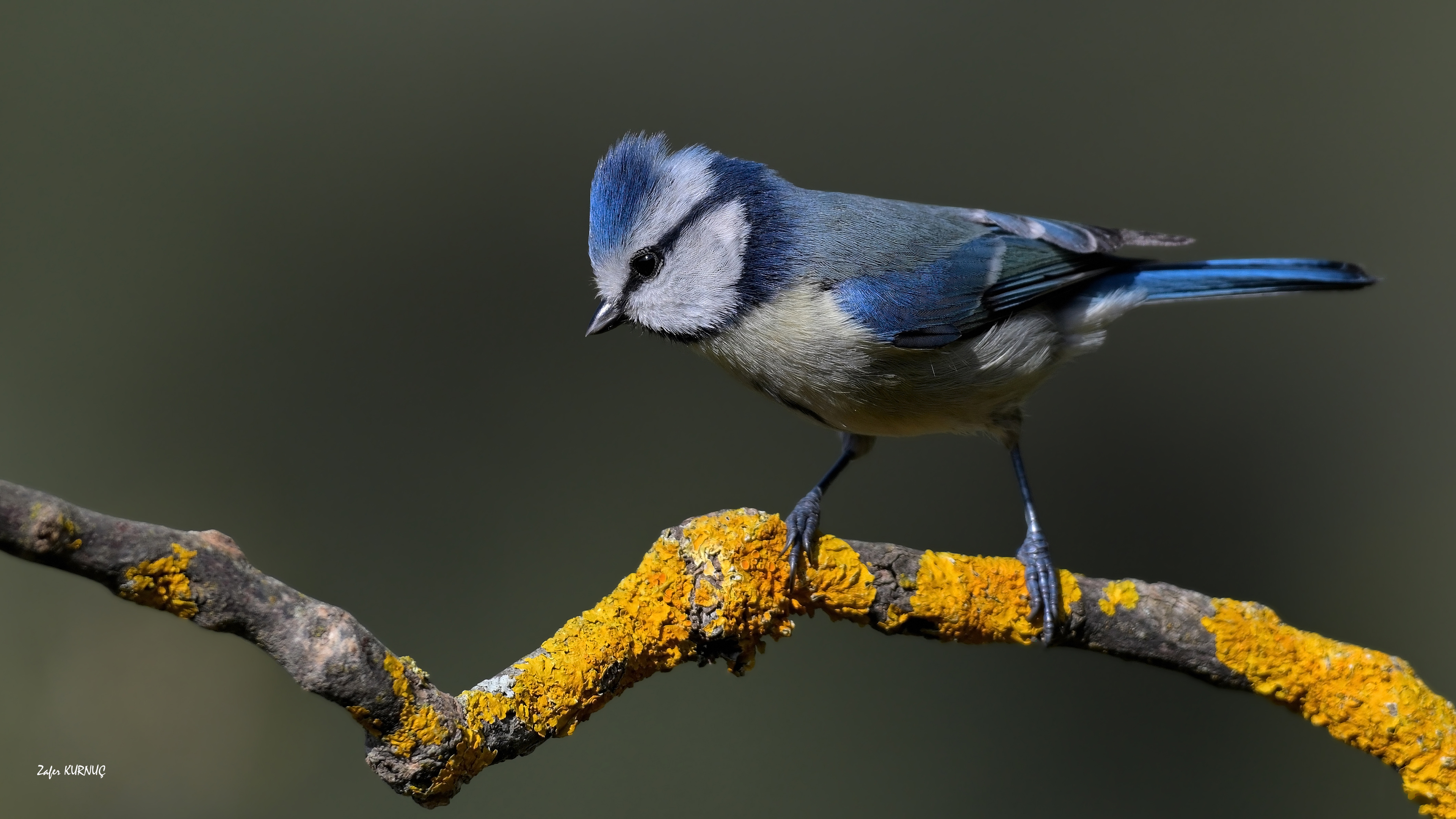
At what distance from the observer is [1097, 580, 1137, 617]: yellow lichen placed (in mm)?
1180

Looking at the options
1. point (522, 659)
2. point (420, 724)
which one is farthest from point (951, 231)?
point (420, 724)

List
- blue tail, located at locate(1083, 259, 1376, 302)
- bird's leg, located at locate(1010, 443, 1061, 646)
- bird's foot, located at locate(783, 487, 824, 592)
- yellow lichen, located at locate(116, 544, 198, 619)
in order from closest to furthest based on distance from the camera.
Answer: yellow lichen, located at locate(116, 544, 198, 619), bird's foot, located at locate(783, 487, 824, 592), bird's leg, located at locate(1010, 443, 1061, 646), blue tail, located at locate(1083, 259, 1376, 302)

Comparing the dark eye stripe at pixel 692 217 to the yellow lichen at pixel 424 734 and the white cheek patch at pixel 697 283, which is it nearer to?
the white cheek patch at pixel 697 283

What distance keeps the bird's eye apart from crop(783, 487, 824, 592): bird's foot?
1.31 ft

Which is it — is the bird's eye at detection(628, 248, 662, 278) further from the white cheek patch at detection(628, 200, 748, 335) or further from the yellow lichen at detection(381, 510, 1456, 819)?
the yellow lichen at detection(381, 510, 1456, 819)

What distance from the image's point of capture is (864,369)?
1.36 m

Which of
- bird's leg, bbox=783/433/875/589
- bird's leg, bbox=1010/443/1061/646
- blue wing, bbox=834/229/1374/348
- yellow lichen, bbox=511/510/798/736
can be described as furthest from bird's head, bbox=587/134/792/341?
bird's leg, bbox=1010/443/1061/646

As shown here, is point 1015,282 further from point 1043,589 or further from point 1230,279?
Result: point 1043,589

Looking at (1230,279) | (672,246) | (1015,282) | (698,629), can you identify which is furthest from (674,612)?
(1230,279)

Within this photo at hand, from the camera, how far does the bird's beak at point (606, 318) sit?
1.38 metres

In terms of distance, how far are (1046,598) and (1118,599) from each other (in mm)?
94

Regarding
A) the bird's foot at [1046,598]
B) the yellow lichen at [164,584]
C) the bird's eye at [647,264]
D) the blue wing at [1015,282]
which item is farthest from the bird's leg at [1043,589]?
the yellow lichen at [164,584]

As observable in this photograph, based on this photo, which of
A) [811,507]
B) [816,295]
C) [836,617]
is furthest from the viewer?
[816,295]

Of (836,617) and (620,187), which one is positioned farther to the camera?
(620,187)
